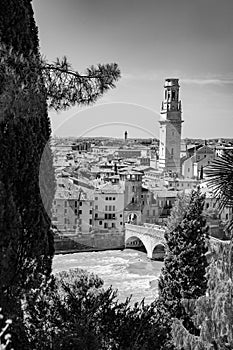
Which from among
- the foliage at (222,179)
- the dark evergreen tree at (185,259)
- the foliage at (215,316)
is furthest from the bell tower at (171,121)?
the foliage at (222,179)

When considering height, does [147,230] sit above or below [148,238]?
above

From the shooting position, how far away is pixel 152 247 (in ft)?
59.3

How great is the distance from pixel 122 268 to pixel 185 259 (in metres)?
9.59

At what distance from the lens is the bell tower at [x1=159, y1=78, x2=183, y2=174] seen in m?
20.5

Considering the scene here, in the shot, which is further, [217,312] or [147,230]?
[147,230]

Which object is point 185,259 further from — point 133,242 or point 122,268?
point 133,242

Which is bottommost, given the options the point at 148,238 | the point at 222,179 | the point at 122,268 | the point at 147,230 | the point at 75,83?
the point at 122,268

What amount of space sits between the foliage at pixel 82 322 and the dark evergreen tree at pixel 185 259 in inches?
79.1

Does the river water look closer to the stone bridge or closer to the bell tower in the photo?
the stone bridge

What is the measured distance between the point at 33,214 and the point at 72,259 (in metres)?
13.8

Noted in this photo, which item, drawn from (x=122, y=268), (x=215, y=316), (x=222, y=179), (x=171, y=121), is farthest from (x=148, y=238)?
(x=222, y=179)

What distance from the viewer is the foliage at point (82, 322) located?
2.94m

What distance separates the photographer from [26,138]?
2.70 m

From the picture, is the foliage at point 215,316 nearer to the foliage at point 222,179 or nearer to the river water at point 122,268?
the foliage at point 222,179
